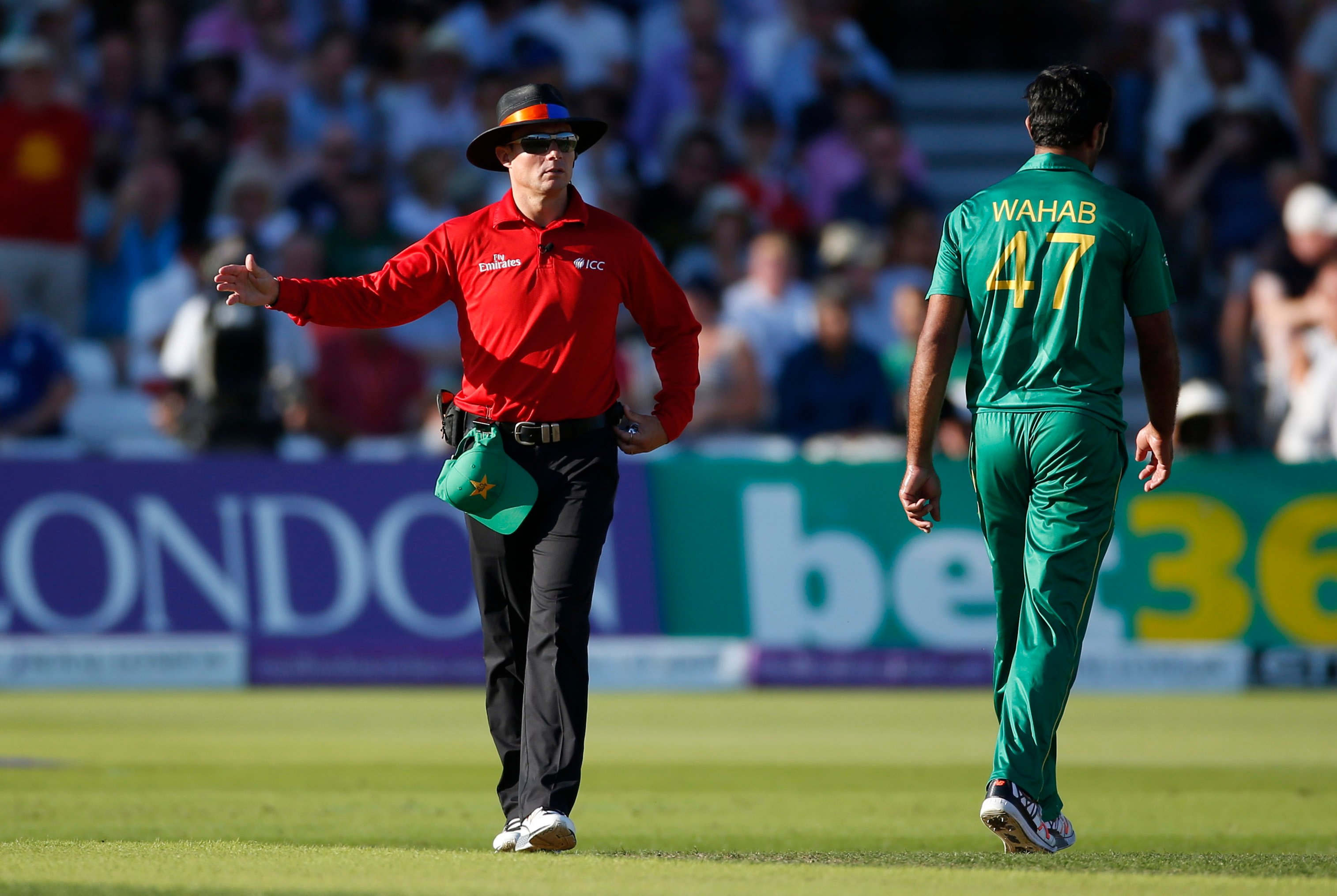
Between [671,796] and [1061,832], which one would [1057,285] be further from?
[671,796]

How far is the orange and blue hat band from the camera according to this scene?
614 centimetres

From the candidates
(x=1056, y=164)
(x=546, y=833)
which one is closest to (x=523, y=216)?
(x=1056, y=164)

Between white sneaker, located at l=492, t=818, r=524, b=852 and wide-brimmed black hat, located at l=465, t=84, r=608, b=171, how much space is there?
2.09 m

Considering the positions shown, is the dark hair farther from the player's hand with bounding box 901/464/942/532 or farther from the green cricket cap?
the green cricket cap

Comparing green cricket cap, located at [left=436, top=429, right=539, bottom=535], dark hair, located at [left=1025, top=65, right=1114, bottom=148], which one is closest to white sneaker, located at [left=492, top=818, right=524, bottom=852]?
green cricket cap, located at [left=436, top=429, right=539, bottom=535]

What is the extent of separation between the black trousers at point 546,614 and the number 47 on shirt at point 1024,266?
1340 mm

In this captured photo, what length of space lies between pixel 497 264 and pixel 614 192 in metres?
10.4

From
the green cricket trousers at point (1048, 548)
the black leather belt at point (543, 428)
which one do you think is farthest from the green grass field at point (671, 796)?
the black leather belt at point (543, 428)

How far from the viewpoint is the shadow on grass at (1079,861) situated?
5.71 meters

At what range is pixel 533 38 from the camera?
55.4 ft

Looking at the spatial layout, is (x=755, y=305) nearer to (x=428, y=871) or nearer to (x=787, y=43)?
(x=787, y=43)

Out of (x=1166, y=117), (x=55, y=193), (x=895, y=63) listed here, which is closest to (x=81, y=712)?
(x=55, y=193)

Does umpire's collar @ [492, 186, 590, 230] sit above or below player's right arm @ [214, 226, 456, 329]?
above

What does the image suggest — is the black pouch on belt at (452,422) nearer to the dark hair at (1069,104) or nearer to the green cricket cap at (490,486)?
the green cricket cap at (490,486)
